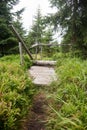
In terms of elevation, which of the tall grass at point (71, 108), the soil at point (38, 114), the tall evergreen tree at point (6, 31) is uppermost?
the tall evergreen tree at point (6, 31)

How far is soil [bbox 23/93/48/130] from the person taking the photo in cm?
431

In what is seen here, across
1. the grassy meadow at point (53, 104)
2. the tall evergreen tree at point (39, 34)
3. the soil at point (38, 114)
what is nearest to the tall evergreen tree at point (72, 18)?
the grassy meadow at point (53, 104)

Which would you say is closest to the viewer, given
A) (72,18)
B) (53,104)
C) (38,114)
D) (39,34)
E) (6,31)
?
(38,114)

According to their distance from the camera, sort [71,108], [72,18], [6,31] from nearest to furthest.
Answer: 1. [71,108]
2. [72,18]
3. [6,31]

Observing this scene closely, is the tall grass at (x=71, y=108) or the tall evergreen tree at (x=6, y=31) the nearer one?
the tall grass at (x=71, y=108)

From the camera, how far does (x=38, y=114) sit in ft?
16.1

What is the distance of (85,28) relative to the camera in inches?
469

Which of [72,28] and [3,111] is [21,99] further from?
[72,28]

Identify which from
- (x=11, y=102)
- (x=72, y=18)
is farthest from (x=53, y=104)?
(x=72, y=18)

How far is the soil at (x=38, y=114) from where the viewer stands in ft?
14.1

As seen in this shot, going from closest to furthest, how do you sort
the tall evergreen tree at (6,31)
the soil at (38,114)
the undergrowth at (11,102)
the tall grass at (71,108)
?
the undergrowth at (11,102)
the tall grass at (71,108)
the soil at (38,114)
the tall evergreen tree at (6,31)

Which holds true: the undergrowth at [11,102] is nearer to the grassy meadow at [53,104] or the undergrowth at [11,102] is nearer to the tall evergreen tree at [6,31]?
the grassy meadow at [53,104]

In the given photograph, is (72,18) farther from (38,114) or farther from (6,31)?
(38,114)

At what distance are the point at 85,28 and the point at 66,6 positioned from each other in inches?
63.7
